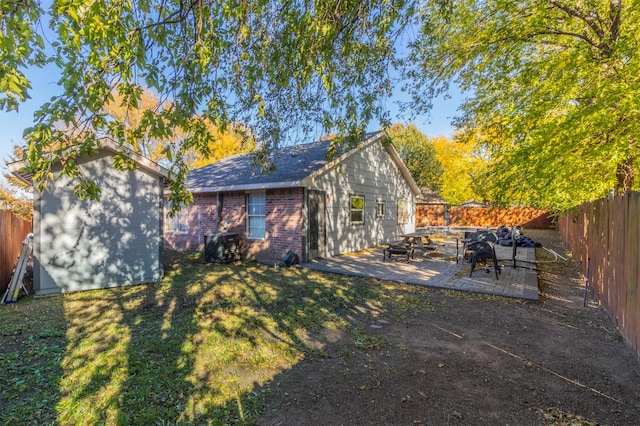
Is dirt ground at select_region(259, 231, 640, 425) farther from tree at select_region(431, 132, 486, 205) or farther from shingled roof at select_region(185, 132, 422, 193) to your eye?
tree at select_region(431, 132, 486, 205)

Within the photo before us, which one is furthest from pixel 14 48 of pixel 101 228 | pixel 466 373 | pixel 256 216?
pixel 256 216

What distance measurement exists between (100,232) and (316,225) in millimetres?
6243

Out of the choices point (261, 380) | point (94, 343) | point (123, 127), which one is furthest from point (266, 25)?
point (94, 343)

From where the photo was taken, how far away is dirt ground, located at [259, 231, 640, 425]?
2996mm

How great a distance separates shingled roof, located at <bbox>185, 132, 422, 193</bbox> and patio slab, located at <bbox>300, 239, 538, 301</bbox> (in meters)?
2.97

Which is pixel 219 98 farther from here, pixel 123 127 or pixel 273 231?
pixel 273 231

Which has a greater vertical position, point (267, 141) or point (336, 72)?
point (336, 72)

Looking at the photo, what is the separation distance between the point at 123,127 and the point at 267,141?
273 cm

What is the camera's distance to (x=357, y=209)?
45.0 feet

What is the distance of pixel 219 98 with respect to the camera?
4316 millimetres

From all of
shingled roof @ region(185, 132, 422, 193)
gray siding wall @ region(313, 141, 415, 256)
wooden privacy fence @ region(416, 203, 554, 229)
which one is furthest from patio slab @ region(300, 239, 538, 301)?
wooden privacy fence @ region(416, 203, 554, 229)

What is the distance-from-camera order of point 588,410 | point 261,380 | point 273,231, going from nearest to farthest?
point 588,410 → point 261,380 → point 273,231

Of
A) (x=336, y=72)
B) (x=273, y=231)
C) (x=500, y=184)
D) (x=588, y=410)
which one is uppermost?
(x=336, y=72)

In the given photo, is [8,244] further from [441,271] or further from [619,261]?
[619,261]
